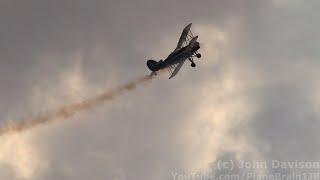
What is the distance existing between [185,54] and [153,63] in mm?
9119

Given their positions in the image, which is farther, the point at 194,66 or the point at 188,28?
the point at 188,28

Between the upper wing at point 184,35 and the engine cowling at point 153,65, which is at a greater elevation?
the upper wing at point 184,35

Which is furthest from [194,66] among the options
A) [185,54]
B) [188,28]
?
[188,28]

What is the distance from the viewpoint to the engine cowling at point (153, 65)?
182 metres

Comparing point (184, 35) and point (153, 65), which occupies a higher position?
point (184, 35)

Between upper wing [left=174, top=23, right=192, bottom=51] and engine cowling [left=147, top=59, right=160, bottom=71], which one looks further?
upper wing [left=174, top=23, right=192, bottom=51]

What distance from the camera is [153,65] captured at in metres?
183

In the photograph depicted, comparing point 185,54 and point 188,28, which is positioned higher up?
point 188,28

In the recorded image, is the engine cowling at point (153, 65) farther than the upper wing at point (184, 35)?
No

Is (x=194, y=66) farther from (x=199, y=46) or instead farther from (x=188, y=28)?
(x=188, y=28)

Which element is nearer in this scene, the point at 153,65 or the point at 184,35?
the point at 153,65

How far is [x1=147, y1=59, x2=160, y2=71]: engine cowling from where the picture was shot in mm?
182125

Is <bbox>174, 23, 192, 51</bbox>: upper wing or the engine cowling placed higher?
<bbox>174, 23, 192, 51</bbox>: upper wing

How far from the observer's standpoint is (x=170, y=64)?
7185 inches
